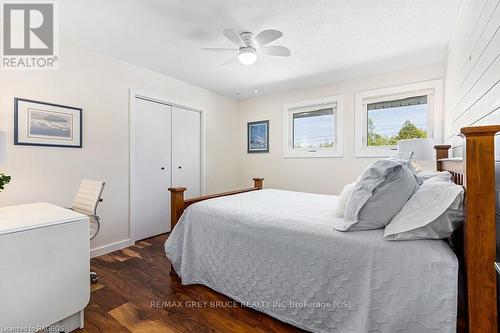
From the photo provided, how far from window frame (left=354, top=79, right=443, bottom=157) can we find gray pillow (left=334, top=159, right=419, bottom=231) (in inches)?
78.6

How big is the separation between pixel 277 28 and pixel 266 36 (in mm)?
272

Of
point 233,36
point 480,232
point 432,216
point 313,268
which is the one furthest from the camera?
point 233,36

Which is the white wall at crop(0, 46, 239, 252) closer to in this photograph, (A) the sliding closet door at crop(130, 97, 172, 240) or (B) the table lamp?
(A) the sliding closet door at crop(130, 97, 172, 240)

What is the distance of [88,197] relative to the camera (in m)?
2.31

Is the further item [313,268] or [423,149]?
[423,149]

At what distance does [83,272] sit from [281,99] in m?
3.80

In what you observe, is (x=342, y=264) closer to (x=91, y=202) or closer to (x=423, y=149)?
(x=423, y=149)

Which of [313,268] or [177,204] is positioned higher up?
[177,204]

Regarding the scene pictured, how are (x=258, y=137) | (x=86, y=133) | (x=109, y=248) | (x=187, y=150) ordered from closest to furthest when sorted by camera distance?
(x=86, y=133), (x=109, y=248), (x=187, y=150), (x=258, y=137)

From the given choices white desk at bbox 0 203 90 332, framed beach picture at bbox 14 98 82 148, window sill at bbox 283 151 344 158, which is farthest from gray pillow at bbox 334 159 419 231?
framed beach picture at bbox 14 98 82 148

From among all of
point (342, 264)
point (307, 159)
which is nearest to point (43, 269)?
point (342, 264)

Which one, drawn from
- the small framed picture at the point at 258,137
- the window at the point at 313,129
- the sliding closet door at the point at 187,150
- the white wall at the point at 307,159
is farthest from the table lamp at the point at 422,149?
the sliding closet door at the point at 187,150

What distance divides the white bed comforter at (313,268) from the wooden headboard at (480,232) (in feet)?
0.24

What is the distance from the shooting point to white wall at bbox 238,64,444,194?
338 cm
